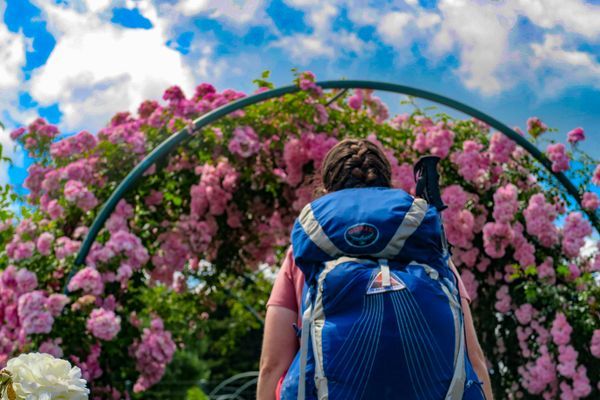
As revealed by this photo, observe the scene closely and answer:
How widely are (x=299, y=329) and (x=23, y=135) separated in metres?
4.00

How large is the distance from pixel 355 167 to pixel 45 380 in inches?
37.6

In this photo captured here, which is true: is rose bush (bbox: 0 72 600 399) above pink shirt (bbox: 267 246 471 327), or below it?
above

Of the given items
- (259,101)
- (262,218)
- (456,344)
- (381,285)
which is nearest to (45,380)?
(381,285)

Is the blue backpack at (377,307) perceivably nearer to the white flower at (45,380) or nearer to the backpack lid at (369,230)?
the backpack lid at (369,230)

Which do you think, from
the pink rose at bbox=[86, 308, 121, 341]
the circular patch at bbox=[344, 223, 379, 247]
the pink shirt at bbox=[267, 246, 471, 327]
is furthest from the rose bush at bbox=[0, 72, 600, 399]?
the circular patch at bbox=[344, 223, 379, 247]

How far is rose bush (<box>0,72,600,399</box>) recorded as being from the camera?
170 inches

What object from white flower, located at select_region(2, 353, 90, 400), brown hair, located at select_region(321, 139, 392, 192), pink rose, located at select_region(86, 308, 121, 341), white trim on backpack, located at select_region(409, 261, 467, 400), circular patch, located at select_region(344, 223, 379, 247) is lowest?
white flower, located at select_region(2, 353, 90, 400)

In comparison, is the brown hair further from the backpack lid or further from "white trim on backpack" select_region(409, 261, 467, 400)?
"white trim on backpack" select_region(409, 261, 467, 400)

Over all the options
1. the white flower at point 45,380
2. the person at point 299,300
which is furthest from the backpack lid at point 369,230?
the white flower at point 45,380

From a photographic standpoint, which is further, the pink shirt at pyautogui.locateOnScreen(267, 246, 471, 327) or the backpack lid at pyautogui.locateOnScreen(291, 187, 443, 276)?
the pink shirt at pyautogui.locateOnScreen(267, 246, 471, 327)

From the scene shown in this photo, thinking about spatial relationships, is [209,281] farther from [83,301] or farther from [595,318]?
[595,318]

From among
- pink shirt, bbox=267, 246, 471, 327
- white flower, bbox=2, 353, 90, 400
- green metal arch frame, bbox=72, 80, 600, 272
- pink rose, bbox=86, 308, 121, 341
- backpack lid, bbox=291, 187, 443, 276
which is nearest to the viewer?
white flower, bbox=2, 353, 90, 400

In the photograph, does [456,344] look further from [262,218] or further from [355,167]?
[262,218]

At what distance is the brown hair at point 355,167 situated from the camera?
5.98ft
